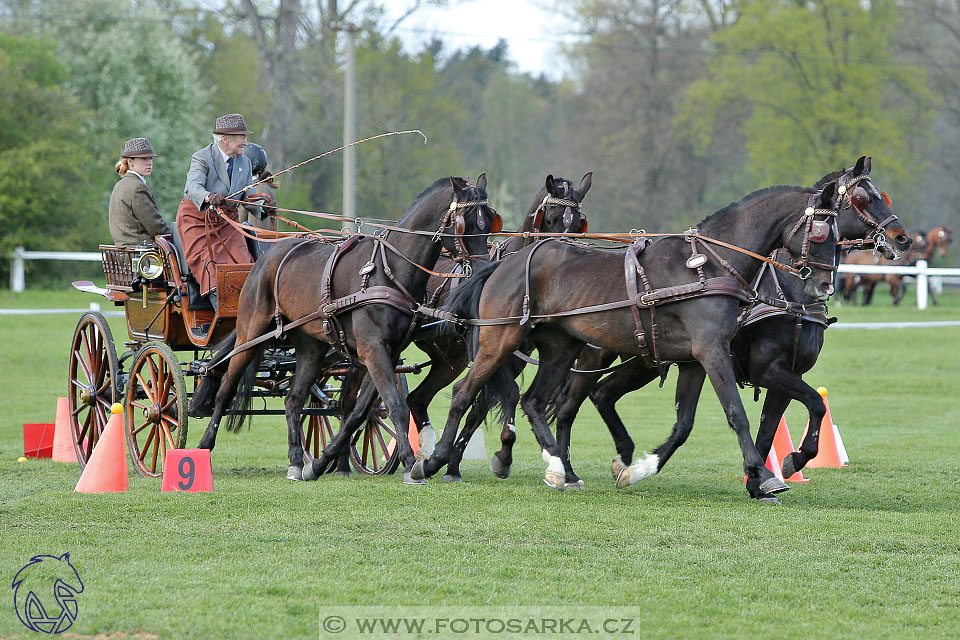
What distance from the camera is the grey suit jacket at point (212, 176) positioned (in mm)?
8984

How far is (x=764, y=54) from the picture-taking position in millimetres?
39938

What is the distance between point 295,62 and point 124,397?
26.4m

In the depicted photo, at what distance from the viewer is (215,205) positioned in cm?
884

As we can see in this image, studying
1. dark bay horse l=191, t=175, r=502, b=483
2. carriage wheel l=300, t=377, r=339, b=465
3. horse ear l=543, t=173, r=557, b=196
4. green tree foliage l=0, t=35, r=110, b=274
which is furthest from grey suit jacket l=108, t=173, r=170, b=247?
green tree foliage l=0, t=35, r=110, b=274

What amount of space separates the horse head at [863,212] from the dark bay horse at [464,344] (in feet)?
5.97

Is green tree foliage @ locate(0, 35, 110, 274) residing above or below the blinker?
above

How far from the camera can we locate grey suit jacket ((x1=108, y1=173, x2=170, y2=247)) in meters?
9.13

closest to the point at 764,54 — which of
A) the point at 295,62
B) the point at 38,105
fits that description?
the point at 295,62

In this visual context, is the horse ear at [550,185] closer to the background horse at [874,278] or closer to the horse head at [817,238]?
the horse head at [817,238]

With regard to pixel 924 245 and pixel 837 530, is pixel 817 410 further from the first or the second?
pixel 924 245

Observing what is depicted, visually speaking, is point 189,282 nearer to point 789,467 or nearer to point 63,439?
point 63,439

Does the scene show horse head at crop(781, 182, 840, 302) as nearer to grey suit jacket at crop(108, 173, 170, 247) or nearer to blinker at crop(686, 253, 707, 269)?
blinker at crop(686, 253, 707, 269)

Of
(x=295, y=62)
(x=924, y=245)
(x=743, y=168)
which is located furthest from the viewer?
(x=743, y=168)
